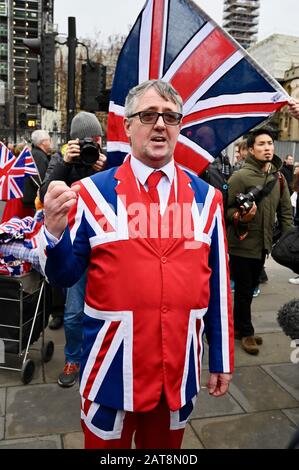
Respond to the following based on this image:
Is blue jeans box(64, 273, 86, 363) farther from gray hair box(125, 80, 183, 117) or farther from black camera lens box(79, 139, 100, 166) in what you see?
gray hair box(125, 80, 183, 117)

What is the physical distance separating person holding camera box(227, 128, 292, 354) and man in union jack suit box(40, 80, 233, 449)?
2.34 meters

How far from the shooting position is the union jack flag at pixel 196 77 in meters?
2.82

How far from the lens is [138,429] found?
200 cm

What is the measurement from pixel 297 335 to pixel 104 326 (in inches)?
31.7

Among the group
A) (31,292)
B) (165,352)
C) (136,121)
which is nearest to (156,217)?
(136,121)

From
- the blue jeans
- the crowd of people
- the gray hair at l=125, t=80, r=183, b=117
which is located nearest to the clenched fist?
the crowd of people

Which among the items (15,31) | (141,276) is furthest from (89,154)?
(15,31)

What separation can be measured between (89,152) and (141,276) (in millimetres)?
1679

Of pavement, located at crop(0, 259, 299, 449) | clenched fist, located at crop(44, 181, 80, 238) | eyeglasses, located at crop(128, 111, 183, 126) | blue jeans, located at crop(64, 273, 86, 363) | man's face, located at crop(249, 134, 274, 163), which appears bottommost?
pavement, located at crop(0, 259, 299, 449)

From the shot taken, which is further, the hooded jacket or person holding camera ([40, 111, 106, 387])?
the hooded jacket

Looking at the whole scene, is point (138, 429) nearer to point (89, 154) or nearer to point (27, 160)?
point (89, 154)

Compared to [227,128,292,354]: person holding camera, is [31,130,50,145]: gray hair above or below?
above

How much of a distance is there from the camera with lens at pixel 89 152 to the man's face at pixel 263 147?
5.50ft

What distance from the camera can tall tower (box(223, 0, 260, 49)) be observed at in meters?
142
